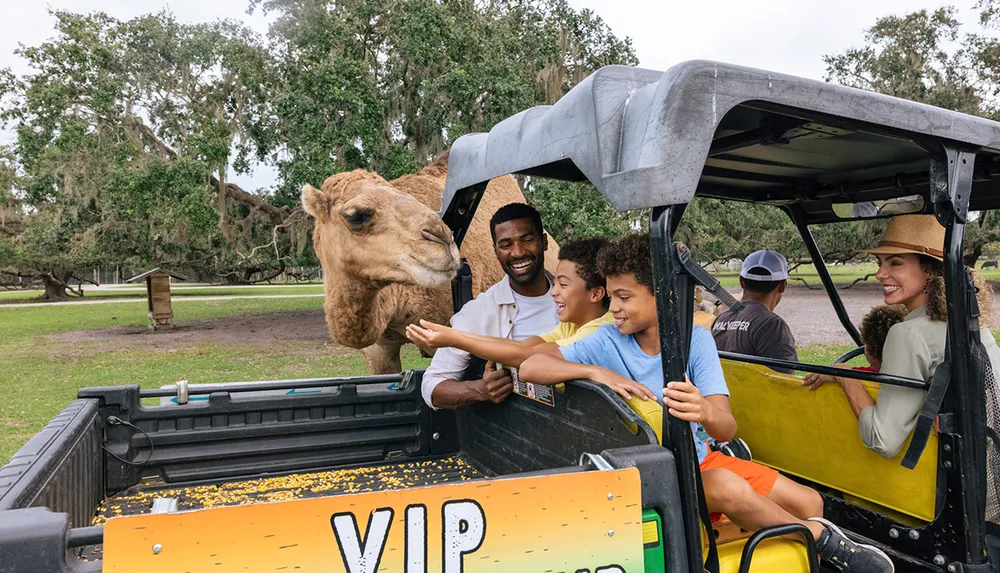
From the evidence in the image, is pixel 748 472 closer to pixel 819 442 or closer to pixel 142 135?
pixel 819 442

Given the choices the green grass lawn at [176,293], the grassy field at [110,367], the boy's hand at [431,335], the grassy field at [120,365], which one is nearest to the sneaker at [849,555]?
the boy's hand at [431,335]

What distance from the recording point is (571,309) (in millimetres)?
3525

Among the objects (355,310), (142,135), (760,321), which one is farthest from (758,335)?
(142,135)

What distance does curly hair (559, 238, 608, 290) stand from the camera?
347 centimetres

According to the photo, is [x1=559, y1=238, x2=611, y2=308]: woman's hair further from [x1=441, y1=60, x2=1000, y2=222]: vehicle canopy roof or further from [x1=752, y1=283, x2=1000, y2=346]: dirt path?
[x1=752, y1=283, x2=1000, y2=346]: dirt path

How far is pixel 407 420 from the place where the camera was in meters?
4.05

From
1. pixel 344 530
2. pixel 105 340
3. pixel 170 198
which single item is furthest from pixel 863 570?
pixel 105 340

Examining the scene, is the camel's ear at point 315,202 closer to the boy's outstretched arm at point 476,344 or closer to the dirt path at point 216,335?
the boy's outstretched arm at point 476,344

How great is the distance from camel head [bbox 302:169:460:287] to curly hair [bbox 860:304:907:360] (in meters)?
2.50

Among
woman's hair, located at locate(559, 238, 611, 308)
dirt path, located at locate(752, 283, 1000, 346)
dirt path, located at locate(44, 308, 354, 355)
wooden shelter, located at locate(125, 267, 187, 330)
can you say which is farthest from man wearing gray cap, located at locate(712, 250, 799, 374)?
wooden shelter, located at locate(125, 267, 187, 330)

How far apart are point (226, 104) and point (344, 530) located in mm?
19255

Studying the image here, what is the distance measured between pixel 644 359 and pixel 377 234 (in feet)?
11.5

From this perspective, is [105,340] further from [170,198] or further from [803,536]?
[803,536]

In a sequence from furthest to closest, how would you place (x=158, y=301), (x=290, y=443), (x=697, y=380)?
(x=158, y=301), (x=290, y=443), (x=697, y=380)
